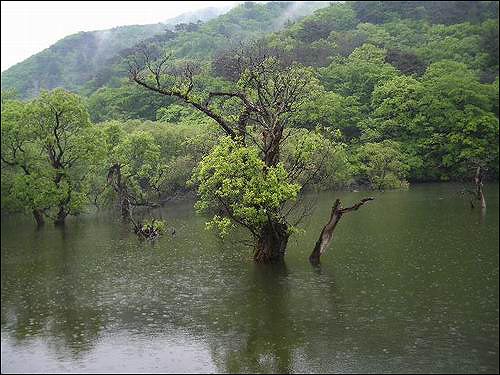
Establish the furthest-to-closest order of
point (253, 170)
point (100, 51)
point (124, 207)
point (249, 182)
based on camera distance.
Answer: point (100, 51) < point (124, 207) < point (253, 170) < point (249, 182)

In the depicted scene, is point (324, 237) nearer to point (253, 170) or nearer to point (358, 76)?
point (253, 170)

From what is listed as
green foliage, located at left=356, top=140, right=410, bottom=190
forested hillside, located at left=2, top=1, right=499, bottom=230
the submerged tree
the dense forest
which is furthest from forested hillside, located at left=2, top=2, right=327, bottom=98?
the submerged tree

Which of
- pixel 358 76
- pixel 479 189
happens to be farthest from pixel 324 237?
pixel 358 76

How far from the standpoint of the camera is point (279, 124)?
94.1ft

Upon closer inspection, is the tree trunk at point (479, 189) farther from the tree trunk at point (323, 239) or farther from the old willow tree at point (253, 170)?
the tree trunk at point (323, 239)

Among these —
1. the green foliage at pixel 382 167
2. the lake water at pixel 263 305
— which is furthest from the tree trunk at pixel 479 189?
the green foliage at pixel 382 167

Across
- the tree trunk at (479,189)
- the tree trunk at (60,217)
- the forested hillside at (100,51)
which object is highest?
the forested hillside at (100,51)

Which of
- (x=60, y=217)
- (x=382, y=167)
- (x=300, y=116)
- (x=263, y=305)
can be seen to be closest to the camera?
(x=263, y=305)

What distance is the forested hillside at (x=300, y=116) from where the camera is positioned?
30344 mm

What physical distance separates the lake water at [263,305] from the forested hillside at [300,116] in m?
4.25

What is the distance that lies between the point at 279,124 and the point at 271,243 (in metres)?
6.07

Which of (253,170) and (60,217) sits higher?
(253,170)

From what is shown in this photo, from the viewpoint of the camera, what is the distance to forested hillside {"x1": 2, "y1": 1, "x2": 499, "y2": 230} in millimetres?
30344

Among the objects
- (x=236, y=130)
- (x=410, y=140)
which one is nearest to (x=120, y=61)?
(x=410, y=140)
